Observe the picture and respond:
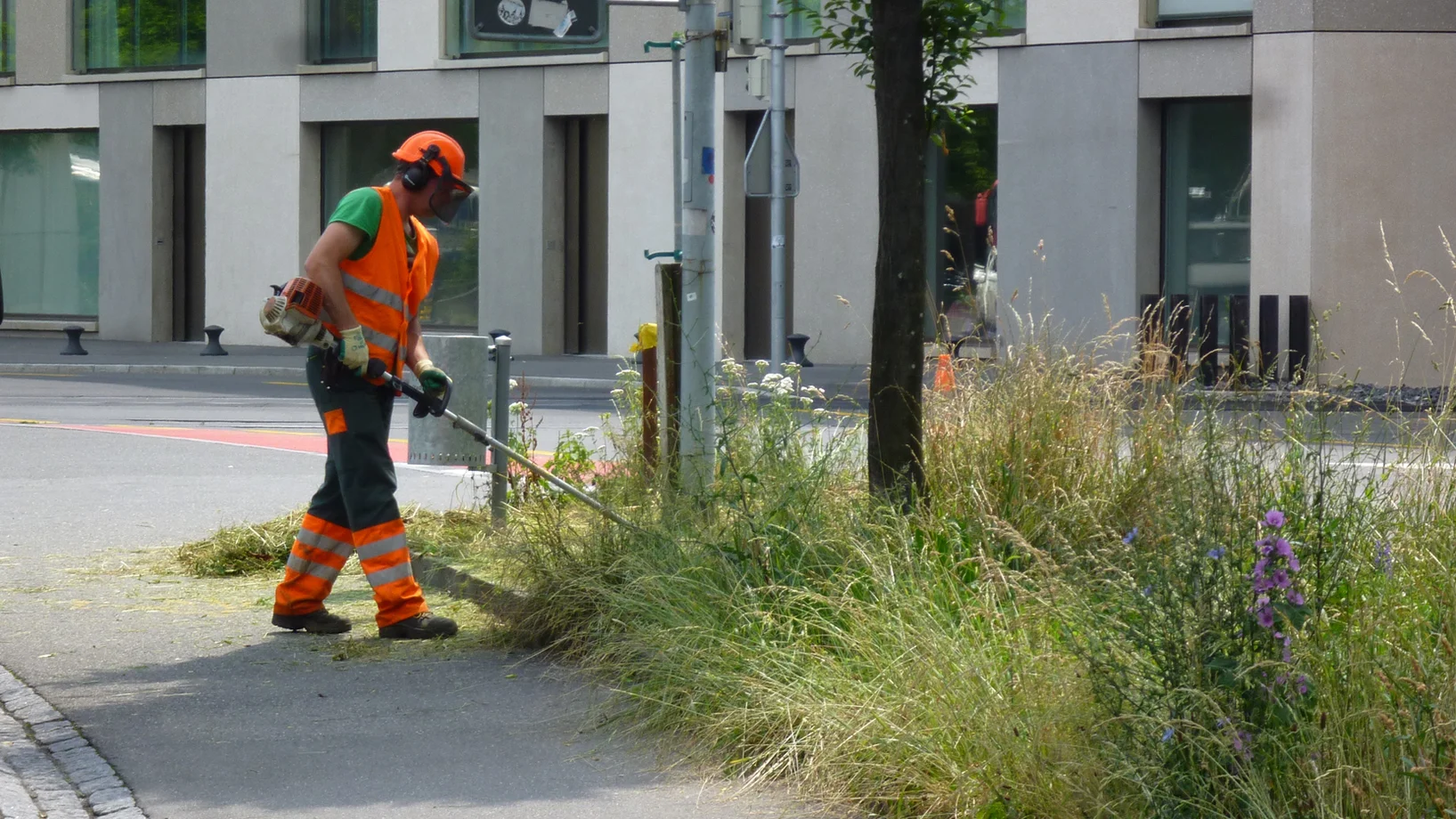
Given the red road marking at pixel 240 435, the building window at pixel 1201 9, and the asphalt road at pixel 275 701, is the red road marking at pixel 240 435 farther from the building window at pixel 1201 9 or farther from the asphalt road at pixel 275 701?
the building window at pixel 1201 9

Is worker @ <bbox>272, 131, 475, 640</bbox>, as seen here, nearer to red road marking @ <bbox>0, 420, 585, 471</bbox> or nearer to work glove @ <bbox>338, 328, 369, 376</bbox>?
work glove @ <bbox>338, 328, 369, 376</bbox>

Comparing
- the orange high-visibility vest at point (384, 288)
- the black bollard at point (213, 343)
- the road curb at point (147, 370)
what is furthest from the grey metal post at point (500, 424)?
the black bollard at point (213, 343)

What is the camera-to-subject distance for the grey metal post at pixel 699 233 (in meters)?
7.61

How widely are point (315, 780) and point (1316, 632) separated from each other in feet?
8.44

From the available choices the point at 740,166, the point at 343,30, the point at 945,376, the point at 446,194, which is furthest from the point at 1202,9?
the point at 446,194

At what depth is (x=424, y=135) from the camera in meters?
6.65

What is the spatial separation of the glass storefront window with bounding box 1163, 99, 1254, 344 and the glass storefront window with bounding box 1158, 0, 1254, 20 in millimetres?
968

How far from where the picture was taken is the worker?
6.46 metres

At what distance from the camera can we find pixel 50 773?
199 inches

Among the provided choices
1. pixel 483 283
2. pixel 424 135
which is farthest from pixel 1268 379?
pixel 483 283

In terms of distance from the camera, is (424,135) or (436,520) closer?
(424,135)

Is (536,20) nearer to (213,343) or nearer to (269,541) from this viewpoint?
(269,541)

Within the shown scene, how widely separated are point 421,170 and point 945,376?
227 cm

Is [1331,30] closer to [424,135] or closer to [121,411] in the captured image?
[121,411]
